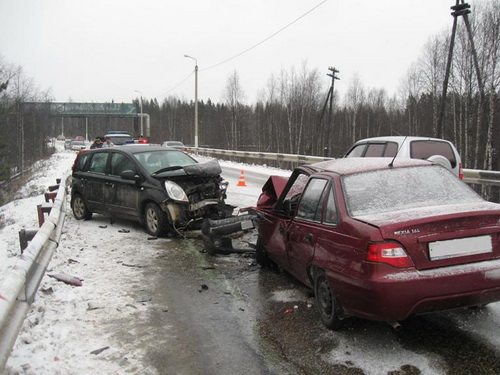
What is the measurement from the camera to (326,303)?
394 centimetres

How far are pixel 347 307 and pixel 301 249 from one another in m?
1.01

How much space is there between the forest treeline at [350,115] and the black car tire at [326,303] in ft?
74.0

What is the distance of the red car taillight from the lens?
3.19m

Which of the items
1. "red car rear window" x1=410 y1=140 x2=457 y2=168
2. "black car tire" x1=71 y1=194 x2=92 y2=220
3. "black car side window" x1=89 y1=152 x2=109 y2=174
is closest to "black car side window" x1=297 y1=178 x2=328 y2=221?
"red car rear window" x1=410 y1=140 x2=457 y2=168

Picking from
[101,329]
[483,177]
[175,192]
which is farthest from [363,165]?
[483,177]

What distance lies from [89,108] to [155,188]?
7320 centimetres

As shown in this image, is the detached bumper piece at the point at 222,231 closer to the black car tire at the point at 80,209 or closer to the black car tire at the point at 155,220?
the black car tire at the point at 155,220

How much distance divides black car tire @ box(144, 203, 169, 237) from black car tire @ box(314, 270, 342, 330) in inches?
166

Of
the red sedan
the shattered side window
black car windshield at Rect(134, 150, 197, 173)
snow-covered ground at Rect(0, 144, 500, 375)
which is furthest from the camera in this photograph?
black car windshield at Rect(134, 150, 197, 173)

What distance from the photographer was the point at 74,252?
6.83 meters

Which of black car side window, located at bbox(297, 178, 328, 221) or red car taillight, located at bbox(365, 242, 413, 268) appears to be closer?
red car taillight, located at bbox(365, 242, 413, 268)

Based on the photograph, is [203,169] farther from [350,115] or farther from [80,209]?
[350,115]

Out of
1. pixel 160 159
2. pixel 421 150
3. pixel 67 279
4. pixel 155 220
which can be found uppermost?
pixel 421 150

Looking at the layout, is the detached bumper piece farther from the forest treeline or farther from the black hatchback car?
the forest treeline
